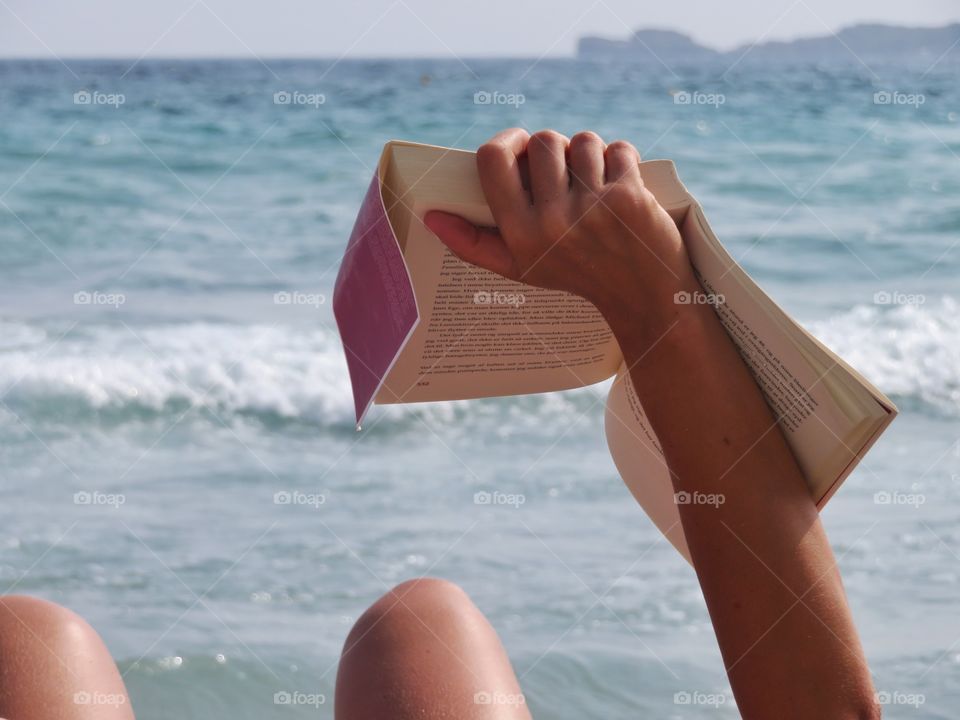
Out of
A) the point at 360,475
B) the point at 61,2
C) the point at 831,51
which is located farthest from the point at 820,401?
the point at 831,51

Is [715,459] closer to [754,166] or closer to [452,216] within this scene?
[452,216]

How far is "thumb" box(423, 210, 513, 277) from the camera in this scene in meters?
0.91

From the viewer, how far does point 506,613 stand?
111 inches

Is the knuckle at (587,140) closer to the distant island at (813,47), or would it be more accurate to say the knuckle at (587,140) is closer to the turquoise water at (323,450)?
the turquoise water at (323,450)

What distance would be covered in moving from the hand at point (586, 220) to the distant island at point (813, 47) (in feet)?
55.7

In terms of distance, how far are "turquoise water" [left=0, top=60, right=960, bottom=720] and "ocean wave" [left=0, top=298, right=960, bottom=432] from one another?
0.06 ft

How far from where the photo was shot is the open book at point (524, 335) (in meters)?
0.85

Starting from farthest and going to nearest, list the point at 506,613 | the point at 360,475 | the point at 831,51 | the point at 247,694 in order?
the point at 831,51 < the point at 360,475 < the point at 506,613 < the point at 247,694

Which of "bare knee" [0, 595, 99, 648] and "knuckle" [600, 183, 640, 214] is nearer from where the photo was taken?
"knuckle" [600, 183, 640, 214]

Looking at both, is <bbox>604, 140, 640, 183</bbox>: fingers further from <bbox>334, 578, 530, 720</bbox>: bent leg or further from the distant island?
the distant island

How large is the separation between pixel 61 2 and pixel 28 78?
2.27 metres

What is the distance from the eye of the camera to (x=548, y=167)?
0.84 metres

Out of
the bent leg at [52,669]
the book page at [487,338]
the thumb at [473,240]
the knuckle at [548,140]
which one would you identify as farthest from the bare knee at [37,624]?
the knuckle at [548,140]

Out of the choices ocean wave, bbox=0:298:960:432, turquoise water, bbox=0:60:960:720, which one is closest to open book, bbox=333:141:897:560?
turquoise water, bbox=0:60:960:720
